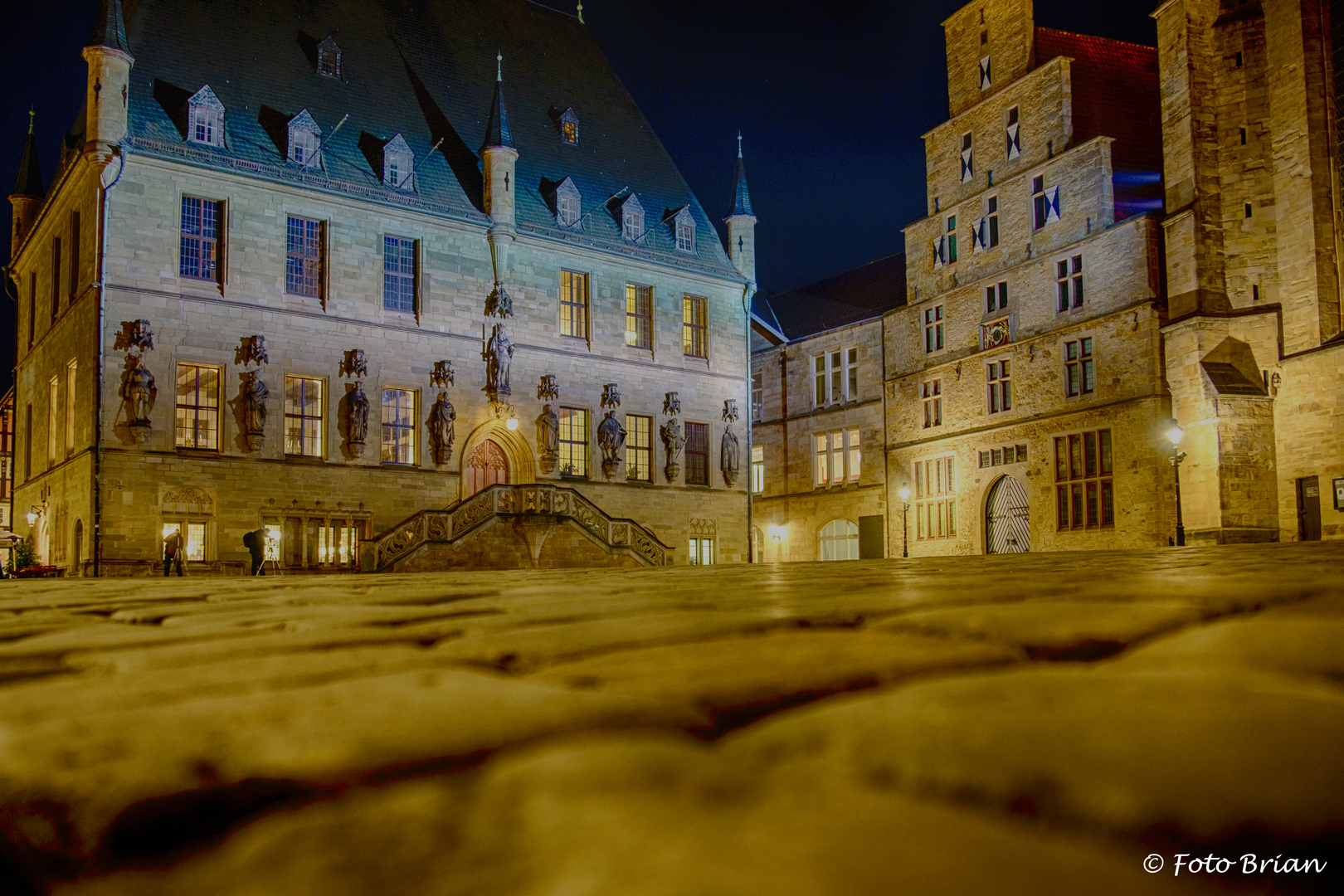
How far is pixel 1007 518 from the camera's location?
3169 cm

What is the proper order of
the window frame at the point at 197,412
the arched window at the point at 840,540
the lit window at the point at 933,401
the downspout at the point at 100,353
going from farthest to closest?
the arched window at the point at 840,540, the lit window at the point at 933,401, the window frame at the point at 197,412, the downspout at the point at 100,353

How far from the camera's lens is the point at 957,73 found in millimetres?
34375

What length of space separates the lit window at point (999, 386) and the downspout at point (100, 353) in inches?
919

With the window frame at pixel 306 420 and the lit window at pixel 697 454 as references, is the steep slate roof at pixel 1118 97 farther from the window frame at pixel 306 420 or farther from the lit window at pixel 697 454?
the window frame at pixel 306 420

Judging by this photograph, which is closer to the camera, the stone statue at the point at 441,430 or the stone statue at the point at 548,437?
the stone statue at the point at 441,430

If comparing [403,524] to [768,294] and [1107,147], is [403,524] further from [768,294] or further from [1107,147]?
[768,294]

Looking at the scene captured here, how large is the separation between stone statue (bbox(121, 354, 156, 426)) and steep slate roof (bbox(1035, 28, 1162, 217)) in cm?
2474

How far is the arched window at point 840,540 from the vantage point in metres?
37.0

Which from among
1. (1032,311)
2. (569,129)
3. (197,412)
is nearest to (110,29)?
(197,412)

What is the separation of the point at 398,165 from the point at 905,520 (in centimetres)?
1830

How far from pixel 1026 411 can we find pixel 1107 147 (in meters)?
7.34

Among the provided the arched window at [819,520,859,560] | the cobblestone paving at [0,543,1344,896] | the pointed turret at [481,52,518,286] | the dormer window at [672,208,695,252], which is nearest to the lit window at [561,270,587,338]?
the pointed turret at [481,52,518,286]

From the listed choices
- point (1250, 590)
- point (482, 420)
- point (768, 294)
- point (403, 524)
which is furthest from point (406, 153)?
point (1250, 590)

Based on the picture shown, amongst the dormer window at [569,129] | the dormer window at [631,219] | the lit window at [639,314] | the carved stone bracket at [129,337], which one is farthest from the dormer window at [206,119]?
the lit window at [639,314]
